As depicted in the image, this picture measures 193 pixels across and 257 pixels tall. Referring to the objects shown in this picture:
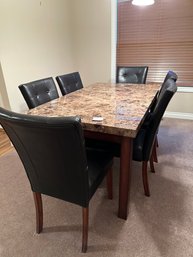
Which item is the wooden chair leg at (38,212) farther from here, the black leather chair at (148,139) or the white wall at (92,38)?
the white wall at (92,38)

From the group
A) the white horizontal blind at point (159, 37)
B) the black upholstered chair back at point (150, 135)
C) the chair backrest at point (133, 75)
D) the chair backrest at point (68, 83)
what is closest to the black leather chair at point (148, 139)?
the black upholstered chair back at point (150, 135)

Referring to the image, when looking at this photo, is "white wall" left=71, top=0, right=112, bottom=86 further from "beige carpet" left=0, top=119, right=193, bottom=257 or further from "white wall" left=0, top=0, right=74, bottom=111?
"beige carpet" left=0, top=119, right=193, bottom=257

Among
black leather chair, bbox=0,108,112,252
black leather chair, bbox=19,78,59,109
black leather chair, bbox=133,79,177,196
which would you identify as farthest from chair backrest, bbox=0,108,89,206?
black leather chair, bbox=19,78,59,109

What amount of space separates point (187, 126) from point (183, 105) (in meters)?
0.53

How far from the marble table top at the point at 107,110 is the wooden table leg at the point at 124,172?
100 mm

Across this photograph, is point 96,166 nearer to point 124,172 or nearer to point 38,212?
point 124,172

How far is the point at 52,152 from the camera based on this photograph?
3.04 feet

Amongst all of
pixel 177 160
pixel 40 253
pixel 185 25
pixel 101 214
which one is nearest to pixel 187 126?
pixel 177 160

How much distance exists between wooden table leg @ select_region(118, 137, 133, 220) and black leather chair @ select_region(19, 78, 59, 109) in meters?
1.08

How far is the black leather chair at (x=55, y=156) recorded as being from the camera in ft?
2.56

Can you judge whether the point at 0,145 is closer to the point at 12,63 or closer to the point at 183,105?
the point at 12,63

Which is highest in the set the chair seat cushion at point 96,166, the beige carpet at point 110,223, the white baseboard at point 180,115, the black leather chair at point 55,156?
the black leather chair at point 55,156

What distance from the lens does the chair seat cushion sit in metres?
1.17

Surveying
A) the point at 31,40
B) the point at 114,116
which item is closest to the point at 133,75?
the point at 31,40
